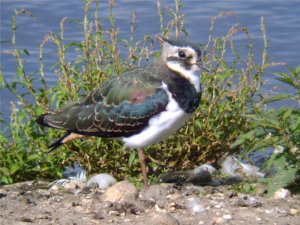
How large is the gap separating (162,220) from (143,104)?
1.33 metres

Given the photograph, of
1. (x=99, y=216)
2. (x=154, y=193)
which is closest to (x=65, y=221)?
(x=99, y=216)

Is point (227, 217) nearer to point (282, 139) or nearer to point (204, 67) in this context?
point (282, 139)

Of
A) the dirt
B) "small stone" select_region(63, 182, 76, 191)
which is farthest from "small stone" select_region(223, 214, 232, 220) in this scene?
"small stone" select_region(63, 182, 76, 191)

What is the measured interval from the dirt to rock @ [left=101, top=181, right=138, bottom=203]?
0.02 metres

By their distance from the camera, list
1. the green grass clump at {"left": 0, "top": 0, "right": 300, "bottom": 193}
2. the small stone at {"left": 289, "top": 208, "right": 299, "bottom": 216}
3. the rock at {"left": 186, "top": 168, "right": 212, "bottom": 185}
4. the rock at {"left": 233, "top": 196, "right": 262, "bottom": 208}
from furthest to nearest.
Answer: the green grass clump at {"left": 0, "top": 0, "right": 300, "bottom": 193} < the rock at {"left": 186, "top": 168, "right": 212, "bottom": 185} < the rock at {"left": 233, "top": 196, "right": 262, "bottom": 208} < the small stone at {"left": 289, "top": 208, "right": 299, "bottom": 216}

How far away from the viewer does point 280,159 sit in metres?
8.45

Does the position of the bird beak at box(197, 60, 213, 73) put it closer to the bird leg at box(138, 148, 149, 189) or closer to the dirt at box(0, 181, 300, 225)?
the bird leg at box(138, 148, 149, 189)

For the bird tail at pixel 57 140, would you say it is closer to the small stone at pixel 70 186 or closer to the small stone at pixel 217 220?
the small stone at pixel 70 186

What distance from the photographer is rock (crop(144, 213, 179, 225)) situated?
25.5ft

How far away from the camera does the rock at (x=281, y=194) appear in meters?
8.49

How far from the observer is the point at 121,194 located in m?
8.37

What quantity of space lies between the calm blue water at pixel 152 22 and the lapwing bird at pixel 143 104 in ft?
11.4

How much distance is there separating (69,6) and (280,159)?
635 cm

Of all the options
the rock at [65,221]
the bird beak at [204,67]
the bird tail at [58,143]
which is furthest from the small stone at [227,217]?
the bird tail at [58,143]
